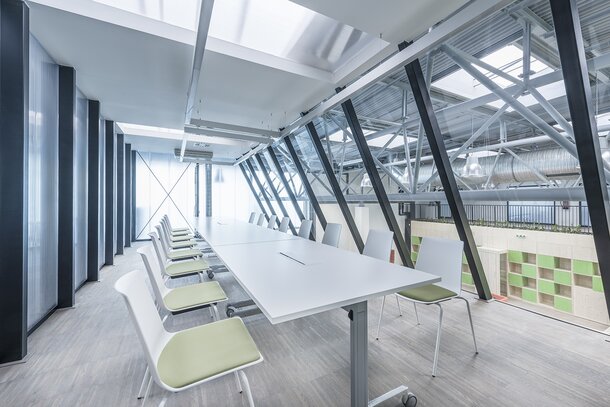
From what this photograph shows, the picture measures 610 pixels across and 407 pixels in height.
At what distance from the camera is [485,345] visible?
234cm

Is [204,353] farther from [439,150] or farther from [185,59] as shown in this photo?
[185,59]

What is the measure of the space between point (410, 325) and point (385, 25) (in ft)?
10.3

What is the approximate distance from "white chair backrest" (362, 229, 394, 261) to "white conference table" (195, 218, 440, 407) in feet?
1.75

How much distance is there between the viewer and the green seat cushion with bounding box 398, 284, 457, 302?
82.9 inches

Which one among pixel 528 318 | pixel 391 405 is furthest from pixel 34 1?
pixel 528 318

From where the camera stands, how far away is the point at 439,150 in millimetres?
2936

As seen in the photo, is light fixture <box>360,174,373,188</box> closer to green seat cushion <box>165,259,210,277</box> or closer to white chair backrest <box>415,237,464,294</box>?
white chair backrest <box>415,237,464,294</box>

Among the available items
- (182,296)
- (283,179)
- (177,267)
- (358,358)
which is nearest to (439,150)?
(358,358)

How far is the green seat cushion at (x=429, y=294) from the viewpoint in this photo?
6.91 feet

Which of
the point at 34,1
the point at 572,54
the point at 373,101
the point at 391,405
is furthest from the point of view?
the point at 373,101

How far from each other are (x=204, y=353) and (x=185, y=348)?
139 mm

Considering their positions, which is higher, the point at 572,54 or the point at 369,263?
the point at 572,54

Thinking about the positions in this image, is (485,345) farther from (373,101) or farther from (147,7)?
(147,7)

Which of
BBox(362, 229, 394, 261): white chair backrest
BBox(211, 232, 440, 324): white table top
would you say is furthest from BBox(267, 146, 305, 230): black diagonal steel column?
BBox(211, 232, 440, 324): white table top
